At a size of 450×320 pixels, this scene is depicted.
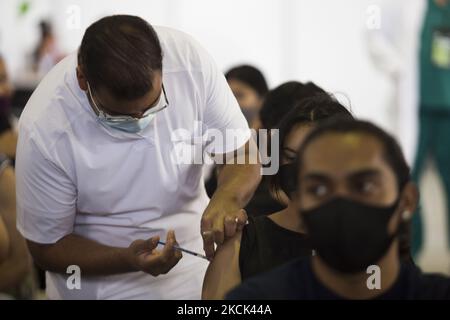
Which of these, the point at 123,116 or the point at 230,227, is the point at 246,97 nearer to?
the point at 123,116

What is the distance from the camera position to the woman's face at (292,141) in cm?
209

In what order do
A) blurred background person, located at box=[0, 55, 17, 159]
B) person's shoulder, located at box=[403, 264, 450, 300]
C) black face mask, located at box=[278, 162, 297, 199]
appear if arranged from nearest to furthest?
person's shoulder, located at box=[403, 264, 450, 300] < black face mask, located at box=[278, 162, 297, 199] < blurred background person, located at box=[0, 55, 17, 159]

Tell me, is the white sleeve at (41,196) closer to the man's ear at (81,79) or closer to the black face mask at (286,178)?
the man's ear at (81,79)

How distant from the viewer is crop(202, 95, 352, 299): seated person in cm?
192

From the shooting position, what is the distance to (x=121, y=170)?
228 centimetres

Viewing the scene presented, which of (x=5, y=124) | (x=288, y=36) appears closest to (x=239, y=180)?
(x=5, y=124)

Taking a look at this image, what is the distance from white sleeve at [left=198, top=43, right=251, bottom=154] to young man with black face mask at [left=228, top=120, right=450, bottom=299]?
33.3 inches

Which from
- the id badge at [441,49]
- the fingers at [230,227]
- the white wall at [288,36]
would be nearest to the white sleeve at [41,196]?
the fingers at [230,227]

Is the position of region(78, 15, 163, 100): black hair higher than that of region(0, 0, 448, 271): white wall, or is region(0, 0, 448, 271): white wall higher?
region(78, 15, 163, 100): black hair

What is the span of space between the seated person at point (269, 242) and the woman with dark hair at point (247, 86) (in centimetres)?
165

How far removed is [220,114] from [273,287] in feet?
2.97

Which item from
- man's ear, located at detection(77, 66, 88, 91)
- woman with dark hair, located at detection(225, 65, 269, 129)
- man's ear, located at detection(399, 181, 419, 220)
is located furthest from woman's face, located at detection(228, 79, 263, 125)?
man's ear, located at detection(399, 181, 419, 220)

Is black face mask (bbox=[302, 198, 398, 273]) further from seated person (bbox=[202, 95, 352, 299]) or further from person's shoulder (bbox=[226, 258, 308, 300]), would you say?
seated person (bbox=[202, 95, 352, 299])

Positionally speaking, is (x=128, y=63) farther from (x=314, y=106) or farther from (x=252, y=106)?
(x=252, y=106)
